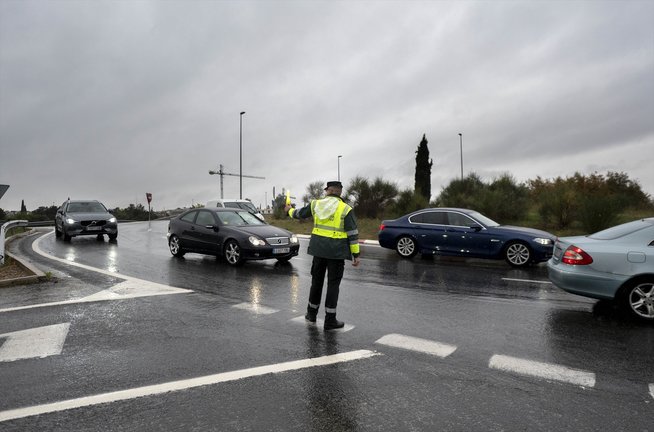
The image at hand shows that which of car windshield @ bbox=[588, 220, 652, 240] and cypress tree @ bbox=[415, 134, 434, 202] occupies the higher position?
cypress tree @ bbox=[415, 134, 434, 202]

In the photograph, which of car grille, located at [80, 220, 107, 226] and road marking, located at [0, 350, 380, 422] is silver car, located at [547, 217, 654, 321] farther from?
car grille, located at [80, 220, 107, 226]

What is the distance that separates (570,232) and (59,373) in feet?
60.9

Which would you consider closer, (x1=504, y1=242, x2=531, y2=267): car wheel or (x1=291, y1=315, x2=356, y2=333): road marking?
(x1=291, y1=315, x2=356, y2=333): road marking

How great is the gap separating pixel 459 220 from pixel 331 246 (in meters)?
7.32

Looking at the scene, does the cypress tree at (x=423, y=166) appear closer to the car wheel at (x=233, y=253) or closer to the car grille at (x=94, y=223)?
the car grille at (x=94, y=223)

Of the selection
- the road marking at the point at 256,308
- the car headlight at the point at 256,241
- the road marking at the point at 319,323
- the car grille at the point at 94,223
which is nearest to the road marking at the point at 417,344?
the road marking at the point at 319,323

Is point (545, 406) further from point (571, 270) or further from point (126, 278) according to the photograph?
point (126, 278)

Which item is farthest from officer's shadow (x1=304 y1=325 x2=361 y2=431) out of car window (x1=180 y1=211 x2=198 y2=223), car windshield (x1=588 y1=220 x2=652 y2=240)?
car window (x1=180 y1=211 x2=198 y2=223)

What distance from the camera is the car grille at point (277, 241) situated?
36.4ft

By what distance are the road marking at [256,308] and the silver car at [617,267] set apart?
13.4 feet

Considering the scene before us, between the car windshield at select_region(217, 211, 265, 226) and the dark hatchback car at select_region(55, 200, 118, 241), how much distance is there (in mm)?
7451

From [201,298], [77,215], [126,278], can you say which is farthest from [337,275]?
[77,215]

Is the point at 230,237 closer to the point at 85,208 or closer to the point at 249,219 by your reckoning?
the point at 249,219

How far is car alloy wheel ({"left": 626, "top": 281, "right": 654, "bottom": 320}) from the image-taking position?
5.98 metres
